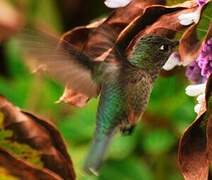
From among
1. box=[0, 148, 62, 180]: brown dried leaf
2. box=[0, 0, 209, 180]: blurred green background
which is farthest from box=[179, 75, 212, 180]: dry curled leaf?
box=[0, 0, 209, 180]: blurred green background

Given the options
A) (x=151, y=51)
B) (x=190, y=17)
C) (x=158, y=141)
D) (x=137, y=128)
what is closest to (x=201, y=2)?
(x=190, y=17)

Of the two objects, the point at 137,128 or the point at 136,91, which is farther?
the point at 137,128

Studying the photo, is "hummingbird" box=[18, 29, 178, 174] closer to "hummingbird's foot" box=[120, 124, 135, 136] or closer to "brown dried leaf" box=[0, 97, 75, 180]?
"hummingbird's foot" box=[120, 124, 135, 136]

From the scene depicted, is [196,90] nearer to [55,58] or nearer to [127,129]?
[127,129]

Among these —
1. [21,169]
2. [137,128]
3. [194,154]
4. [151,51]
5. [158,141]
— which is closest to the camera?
[194,154]

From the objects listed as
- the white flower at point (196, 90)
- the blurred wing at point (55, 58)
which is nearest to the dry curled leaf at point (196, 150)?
the white flower at point (196, 90)

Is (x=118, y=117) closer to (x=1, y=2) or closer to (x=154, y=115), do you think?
(x=154, y=115)

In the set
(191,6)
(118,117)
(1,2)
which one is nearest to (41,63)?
(118,117)
